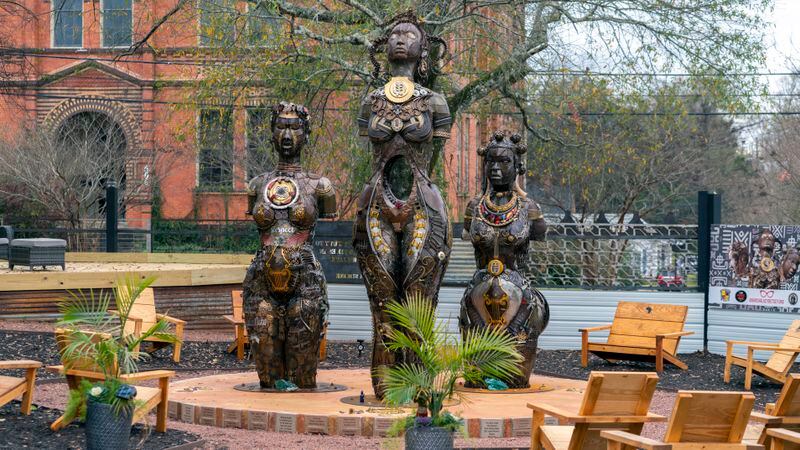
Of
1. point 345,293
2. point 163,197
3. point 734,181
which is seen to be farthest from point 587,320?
point 734,181

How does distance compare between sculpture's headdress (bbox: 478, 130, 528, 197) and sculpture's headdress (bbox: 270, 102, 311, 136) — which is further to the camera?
sculpture's headdress (bbox: 478, 130, 528, 197)

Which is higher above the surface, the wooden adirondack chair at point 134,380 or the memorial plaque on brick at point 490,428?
the wooden adirondack chair at point 134,380

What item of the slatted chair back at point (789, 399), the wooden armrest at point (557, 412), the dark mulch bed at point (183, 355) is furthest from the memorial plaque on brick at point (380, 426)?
the dark mulch bed at point (183, 355)

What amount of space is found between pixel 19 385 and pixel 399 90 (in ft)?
13.0

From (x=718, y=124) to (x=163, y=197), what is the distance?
1899 cm

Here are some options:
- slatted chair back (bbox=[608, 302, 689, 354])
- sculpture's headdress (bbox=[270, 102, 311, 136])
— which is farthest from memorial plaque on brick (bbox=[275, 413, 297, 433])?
slatted chair back (bbox=[608, 302, 689, 354])

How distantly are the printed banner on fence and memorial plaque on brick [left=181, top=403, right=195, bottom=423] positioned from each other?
369 inches

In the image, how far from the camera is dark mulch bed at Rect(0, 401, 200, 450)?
878 centimetres

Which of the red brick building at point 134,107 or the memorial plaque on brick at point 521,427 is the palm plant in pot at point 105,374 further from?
the red brick building at point 134,107

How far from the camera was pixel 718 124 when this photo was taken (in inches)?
1686

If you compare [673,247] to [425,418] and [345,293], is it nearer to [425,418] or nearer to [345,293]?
[345,293]

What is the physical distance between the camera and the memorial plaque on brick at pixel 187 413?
33.9 ft

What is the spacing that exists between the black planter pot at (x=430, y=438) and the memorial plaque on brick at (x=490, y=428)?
2.27 meters

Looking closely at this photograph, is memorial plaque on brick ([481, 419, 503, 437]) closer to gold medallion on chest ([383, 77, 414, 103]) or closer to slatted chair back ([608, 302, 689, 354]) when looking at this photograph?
gold medallion on chest ([383, 77, 414, 103])
